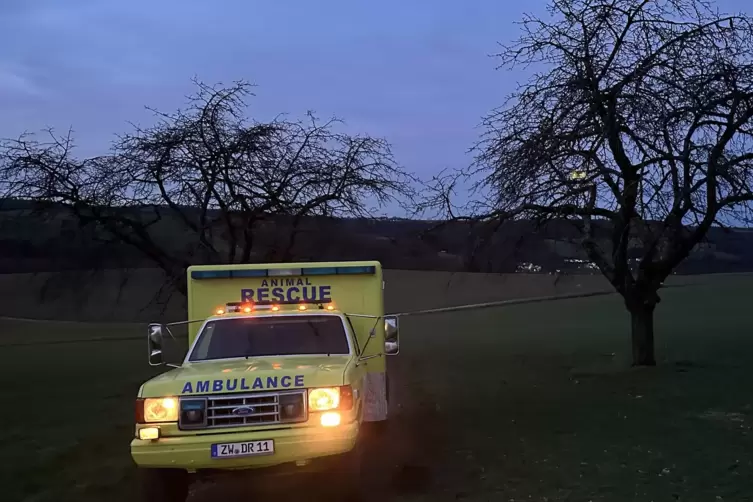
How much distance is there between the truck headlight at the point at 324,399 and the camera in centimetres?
721

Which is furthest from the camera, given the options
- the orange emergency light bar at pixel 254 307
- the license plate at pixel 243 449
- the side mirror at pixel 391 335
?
the orange emergency light bar at pixel 254 307

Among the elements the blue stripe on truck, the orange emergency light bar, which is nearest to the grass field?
the orange emergency light bar

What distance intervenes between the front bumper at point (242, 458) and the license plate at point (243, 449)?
3cm

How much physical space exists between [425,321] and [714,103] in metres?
32.7

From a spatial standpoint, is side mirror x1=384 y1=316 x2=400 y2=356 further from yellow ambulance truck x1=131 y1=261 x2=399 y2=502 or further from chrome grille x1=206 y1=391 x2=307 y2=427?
chrome grille x1=206 y1=391 x2=307 y2=427

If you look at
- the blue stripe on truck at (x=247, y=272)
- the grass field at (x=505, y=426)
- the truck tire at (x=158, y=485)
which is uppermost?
the blue stripe on truck at (x=247, y=272)

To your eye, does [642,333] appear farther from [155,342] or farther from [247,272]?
[155,342]

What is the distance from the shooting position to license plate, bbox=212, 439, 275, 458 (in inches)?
275

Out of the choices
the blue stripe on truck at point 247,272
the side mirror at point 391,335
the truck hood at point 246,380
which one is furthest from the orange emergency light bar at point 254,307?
the truck hood at point 246,380

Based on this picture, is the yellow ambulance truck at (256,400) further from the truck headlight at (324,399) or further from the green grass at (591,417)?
the green grass at (591,417)

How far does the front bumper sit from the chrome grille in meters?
0.17

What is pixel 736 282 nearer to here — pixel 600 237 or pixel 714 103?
pixel 600 237

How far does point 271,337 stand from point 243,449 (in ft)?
6.70

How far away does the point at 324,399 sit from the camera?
7.23 m
